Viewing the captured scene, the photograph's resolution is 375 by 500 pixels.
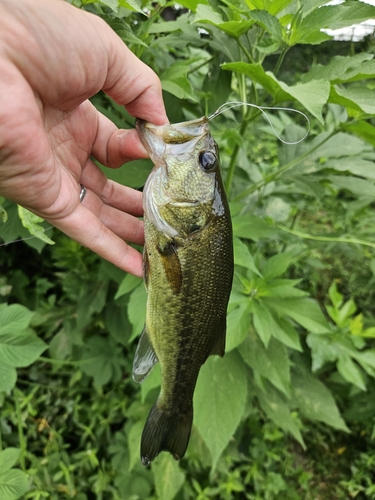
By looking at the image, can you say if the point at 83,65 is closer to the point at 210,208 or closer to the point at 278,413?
the point at 210,208

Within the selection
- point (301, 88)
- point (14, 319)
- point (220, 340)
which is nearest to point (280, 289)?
point (220, 340)

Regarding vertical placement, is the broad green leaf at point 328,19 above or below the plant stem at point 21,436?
above

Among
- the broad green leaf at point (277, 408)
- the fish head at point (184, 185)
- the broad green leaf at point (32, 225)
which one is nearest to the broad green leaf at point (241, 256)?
the fish head at point (184, 185)

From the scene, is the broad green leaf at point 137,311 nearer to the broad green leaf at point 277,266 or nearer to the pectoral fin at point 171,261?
the pectoral fin at point 171,261

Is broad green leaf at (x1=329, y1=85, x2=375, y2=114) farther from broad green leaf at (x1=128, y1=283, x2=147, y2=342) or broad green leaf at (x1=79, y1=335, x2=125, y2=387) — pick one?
broad green leaf at (x1=79, y1=335, x2=125, y2=387)

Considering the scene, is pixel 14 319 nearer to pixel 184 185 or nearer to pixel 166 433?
pixel 166 433

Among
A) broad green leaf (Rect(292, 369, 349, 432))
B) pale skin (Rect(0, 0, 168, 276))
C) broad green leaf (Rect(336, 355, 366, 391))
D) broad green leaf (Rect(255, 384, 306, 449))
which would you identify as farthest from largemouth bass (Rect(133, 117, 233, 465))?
broad green leaf (Rect(292, 369, 349, 432))

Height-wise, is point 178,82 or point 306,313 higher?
point 178,82
